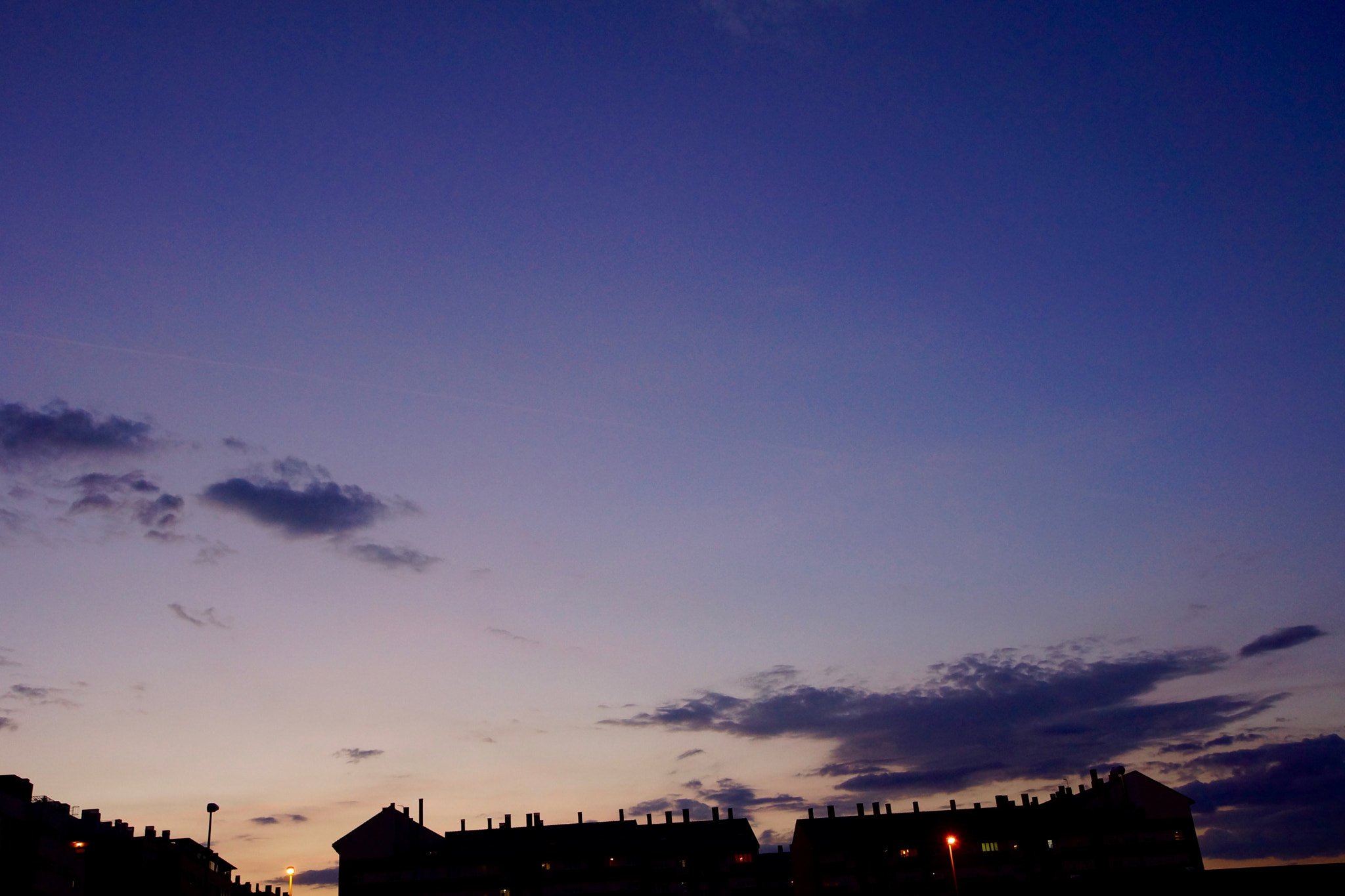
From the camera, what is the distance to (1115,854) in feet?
436

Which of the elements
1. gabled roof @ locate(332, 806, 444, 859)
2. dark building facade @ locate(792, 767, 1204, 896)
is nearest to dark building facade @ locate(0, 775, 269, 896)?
gabled roof @ locate(332, 806, 444, 859)

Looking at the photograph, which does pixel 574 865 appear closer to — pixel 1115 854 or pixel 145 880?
pixel 145 880

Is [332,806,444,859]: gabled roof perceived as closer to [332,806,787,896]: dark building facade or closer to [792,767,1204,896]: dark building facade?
[332,806,787,896]: dark building facade

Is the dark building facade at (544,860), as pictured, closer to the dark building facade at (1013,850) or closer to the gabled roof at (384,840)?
the gabled roof at (384,840)

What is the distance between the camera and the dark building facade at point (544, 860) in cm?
13188

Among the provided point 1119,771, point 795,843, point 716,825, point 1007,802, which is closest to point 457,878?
point 716,825

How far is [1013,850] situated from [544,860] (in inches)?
2456

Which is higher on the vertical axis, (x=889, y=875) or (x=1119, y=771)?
(x=1119, y=771)

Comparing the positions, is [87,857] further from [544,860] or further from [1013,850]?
[1013,850]

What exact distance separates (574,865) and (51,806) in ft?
212

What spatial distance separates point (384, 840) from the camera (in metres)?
136

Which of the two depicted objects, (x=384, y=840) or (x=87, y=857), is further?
(x=384, y=840)

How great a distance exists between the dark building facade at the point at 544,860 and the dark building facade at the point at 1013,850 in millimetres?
12870

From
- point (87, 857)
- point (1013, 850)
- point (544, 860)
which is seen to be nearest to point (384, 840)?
point (544, 860)
